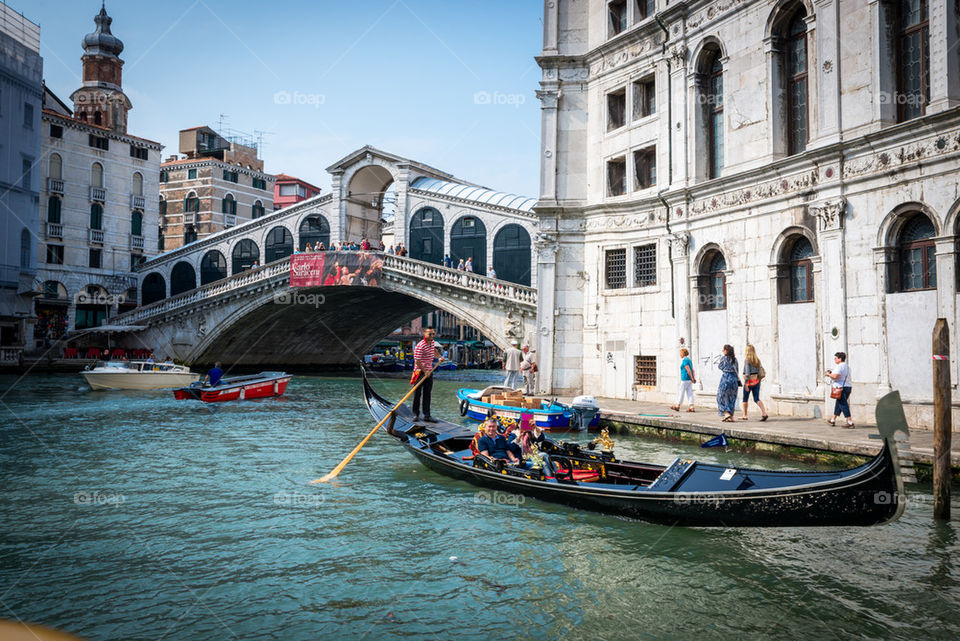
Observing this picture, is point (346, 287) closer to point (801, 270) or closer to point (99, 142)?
Result: point (99, 142)

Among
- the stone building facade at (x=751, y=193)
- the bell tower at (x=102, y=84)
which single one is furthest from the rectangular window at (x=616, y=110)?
the bell tower at (x=102, y=84)

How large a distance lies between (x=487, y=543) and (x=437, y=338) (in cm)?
5174

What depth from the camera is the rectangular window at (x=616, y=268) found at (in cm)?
1888

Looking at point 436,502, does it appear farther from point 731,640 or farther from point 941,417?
point 941,417

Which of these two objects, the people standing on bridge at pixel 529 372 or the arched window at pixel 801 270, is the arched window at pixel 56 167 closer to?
the people standing on bridge at pixel 529 372

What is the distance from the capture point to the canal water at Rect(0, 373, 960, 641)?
5.59 meters

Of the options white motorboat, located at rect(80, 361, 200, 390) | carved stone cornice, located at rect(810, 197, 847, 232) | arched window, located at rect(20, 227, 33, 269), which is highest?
arched window, located at rect(20, 227, 33, 269)

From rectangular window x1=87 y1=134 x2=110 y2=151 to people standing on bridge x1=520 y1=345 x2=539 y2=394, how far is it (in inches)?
1208

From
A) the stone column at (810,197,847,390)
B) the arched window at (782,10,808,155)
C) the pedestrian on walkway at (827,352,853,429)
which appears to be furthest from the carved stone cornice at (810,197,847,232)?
the pedestrian on walkway at (827,352,853,429)

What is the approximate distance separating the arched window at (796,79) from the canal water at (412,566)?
7746 millimetres

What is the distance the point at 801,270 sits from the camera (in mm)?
13961

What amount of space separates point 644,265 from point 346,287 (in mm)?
16455

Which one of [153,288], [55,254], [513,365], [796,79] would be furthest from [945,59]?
[153,288]

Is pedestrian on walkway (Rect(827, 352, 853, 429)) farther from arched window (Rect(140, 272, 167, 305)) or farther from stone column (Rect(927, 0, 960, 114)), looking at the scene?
arched window (Rect(140, 272, 167, 305))
